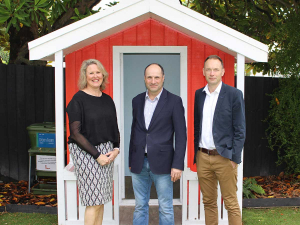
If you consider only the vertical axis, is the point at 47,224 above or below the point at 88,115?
below

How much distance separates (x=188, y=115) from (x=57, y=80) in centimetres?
192

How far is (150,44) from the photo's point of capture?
4.36 metres

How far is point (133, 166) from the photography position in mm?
2977

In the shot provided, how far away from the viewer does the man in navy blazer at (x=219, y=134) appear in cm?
289

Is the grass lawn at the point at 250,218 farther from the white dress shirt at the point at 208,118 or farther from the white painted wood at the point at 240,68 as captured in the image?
the white painted wood at the point at 240,68

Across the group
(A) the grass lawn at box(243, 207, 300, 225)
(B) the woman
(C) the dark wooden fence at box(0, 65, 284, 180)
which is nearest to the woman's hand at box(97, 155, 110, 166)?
(B) the woman

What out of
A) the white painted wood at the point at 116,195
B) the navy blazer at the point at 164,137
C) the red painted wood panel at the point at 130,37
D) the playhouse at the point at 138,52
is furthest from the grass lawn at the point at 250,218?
the red painted wood panel at the point at 130,37

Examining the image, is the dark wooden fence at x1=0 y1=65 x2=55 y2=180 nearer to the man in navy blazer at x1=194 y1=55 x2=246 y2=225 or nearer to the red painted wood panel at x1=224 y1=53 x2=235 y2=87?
the red painted wood panel at x1=224 y1=53 x2=235 y2=87

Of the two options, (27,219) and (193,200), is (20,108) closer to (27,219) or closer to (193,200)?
(27,219)

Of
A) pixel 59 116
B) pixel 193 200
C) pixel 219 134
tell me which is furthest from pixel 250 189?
pixel 59 116

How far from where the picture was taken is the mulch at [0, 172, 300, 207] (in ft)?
16.1

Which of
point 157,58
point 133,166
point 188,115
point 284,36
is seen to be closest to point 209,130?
point 133,166

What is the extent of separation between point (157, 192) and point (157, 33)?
2360mm

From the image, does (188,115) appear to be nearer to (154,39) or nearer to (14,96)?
(154,39)
